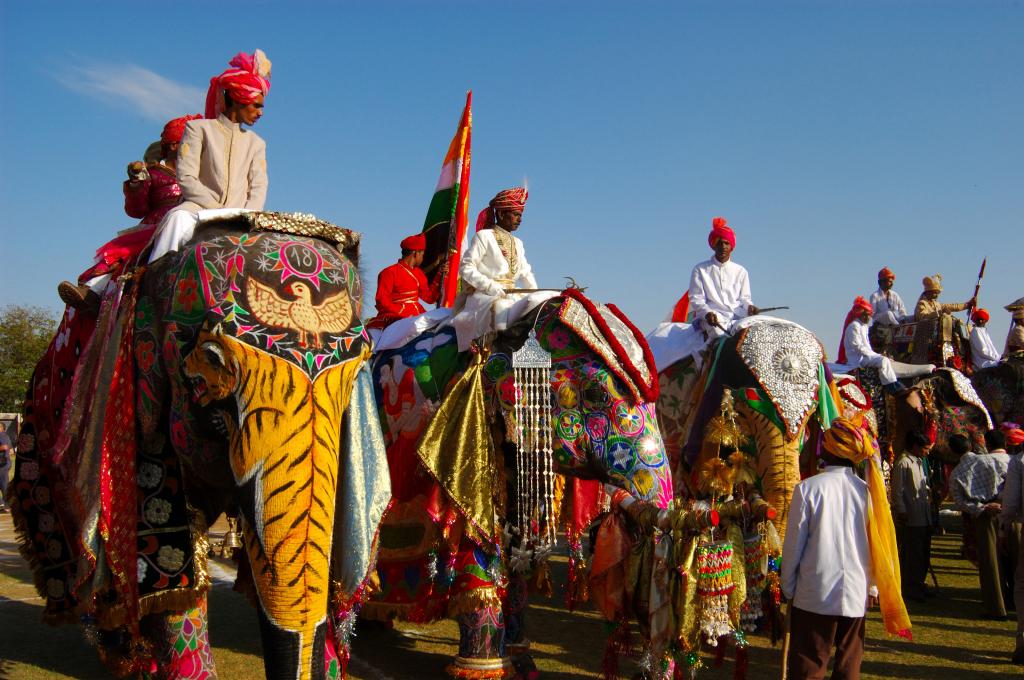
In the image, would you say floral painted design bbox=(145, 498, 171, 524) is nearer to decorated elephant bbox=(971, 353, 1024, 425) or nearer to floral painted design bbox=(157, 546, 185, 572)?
floral painted design bbox=(157, 546, 185, 572)

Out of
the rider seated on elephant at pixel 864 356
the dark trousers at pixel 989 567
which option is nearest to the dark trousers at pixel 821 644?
the dark trousers at pixel 989 567

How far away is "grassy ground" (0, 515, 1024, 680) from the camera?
6996mm

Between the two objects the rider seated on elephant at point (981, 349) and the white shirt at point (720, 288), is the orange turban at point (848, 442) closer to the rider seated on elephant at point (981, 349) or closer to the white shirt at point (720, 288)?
the white shirt at point (720, 288)

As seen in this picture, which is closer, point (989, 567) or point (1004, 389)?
point (989, 567)

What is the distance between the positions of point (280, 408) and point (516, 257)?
377 cm

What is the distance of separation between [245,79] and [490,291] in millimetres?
2223

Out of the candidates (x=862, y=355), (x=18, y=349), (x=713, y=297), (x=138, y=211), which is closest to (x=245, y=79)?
(x=138, y=211)

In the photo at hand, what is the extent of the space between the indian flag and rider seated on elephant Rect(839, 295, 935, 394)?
20.9ft

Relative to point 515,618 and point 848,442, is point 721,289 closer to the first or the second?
point 515,618

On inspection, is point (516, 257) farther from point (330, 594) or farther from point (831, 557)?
point (330, 594)

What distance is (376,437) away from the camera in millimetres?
4426

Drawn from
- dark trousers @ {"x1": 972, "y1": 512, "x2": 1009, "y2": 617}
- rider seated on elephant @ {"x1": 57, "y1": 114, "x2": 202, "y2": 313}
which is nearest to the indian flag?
rider seated on elephant @ {"x1": 57, "y1": 114, "x2": 202, "y2": 313}

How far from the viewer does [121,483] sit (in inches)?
180

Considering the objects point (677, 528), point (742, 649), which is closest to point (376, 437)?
point (677, 528)
